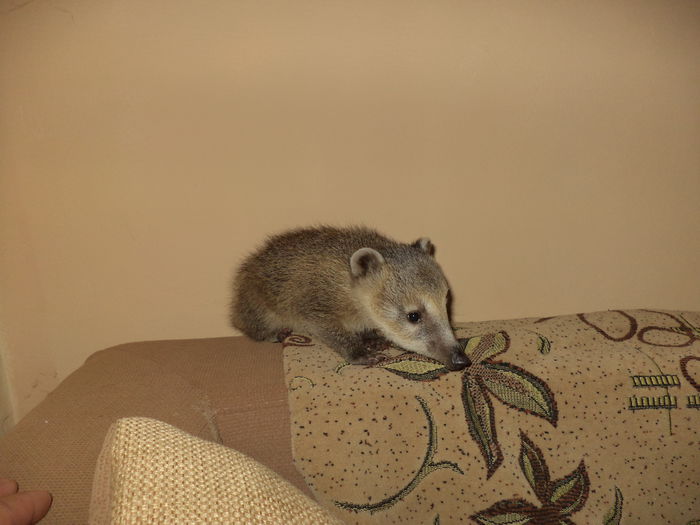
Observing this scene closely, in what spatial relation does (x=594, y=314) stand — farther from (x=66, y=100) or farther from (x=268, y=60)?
(x=66, y=100)

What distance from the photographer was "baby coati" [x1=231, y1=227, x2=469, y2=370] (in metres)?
1.99

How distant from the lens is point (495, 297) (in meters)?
2.73

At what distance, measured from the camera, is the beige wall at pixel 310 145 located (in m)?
2.19

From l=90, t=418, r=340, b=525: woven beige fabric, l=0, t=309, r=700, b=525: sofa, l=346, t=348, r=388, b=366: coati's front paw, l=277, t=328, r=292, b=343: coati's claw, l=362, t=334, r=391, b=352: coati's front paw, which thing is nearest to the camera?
l=90, t=418, r=340, b=525: woven beige fabric

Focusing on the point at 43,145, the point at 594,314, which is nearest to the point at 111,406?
the point at 43,145

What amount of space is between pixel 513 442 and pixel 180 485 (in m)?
1.09

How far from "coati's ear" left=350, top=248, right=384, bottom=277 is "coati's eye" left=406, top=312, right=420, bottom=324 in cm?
26

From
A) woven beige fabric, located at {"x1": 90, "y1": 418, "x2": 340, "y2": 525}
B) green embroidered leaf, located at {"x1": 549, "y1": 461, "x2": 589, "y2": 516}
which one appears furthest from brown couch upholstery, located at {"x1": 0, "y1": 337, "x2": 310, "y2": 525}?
green embroidered leaf, located at {"x1": 549, "y1": 461, "x2": 589, "y2": 516}

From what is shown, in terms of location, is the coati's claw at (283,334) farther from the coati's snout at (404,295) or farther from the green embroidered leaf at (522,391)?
the green embroidered leaf at (522,391)

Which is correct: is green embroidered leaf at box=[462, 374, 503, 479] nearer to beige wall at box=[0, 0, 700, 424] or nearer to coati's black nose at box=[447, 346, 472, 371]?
coati's black nose at box=[447, 346, 472, 371]

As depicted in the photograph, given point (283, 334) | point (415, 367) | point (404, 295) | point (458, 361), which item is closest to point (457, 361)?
point (458, 361)

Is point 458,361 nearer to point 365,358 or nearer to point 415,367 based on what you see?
point 415,367

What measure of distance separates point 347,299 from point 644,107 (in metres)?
1.93

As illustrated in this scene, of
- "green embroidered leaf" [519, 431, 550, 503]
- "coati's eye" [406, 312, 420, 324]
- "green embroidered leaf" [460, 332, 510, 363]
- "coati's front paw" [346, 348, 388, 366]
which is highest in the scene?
"coati's eye" [406, 312, 420, 324]
